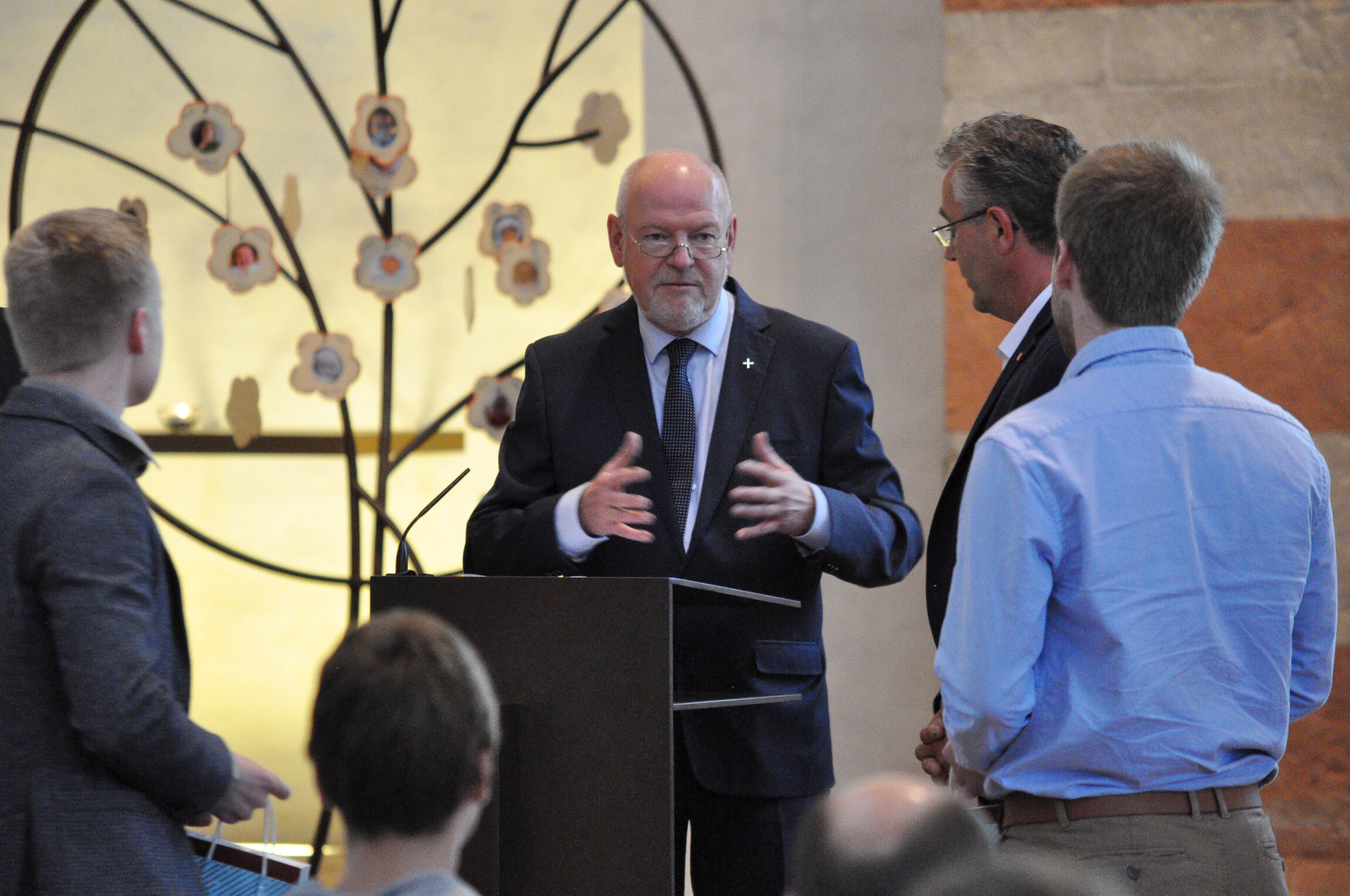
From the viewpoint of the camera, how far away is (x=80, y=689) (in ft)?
5.16

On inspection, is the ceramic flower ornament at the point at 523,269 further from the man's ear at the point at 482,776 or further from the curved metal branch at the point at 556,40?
the man's ear at the point at 482,776

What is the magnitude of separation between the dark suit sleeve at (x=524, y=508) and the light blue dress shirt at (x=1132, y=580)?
76cm

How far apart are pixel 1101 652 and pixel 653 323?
109cm

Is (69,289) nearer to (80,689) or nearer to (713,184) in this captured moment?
(80,689)

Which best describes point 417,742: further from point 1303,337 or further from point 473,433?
point 473,433

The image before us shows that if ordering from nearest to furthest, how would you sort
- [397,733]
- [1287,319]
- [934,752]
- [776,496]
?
[397,733], [776,496], [934,752], [1287,319]

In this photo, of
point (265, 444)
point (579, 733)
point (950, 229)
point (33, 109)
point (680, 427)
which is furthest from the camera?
point (265, 444)

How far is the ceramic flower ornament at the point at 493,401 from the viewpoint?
12.4 ft

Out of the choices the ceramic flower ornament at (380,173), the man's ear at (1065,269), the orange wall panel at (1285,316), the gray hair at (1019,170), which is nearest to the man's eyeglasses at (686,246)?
the gray hair at (1019,170)

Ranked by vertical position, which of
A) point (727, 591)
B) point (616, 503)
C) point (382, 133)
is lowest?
point (727, 591)

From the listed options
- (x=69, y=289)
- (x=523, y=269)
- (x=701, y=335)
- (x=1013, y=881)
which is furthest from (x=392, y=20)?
(x=1013, y=881)

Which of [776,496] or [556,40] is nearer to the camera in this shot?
[776,496]

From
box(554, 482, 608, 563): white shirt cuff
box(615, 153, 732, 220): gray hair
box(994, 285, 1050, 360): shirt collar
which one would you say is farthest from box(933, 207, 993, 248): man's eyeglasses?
box(554, 482, 608, 563): white shirt cuff

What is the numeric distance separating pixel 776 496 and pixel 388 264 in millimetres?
2166
